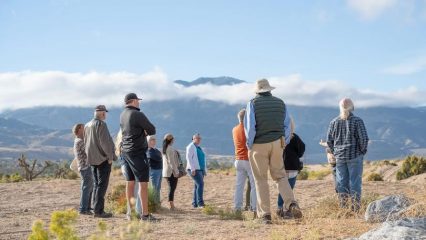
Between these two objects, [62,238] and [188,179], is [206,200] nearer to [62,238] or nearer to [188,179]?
[188,179]

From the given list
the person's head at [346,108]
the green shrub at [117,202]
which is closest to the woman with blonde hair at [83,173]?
the green shrub at [117,202]

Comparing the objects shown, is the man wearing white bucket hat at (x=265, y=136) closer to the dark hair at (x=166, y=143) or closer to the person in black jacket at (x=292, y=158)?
the person in black jacket at (x=292, y=158)

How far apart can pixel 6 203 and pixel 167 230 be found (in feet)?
26.6

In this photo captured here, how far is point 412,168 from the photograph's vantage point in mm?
25031

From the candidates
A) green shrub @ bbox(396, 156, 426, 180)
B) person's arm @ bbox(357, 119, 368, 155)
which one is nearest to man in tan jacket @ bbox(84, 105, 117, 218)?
person's arm @ bbox(357, 119, 368, 155)

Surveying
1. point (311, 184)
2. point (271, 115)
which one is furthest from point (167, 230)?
point (311, 184)

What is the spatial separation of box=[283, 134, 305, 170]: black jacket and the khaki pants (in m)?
1.32

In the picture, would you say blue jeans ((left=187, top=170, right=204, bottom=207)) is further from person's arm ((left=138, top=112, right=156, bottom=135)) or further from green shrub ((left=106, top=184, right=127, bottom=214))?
person's arm ((left=138, top=112, right=156, bottom=135))

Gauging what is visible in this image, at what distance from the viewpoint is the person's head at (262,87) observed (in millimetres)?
8109

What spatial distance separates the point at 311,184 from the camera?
59.9 ft

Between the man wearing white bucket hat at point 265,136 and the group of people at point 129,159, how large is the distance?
1.71m

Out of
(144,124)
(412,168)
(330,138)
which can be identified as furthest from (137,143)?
(412,168)

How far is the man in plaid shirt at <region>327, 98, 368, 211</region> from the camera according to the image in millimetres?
8945

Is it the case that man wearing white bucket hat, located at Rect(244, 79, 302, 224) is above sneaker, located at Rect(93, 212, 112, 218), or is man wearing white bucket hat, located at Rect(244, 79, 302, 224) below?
above
